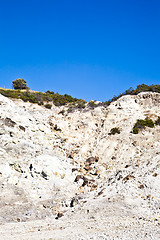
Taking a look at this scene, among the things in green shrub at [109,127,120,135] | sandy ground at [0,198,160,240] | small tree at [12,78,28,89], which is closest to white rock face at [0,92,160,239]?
sandy ground at [0,198,160,240]

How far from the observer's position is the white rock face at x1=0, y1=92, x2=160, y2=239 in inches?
611

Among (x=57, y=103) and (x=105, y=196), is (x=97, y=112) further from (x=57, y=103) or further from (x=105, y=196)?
(x=105, y=196)

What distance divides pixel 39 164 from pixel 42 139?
5.61 meters

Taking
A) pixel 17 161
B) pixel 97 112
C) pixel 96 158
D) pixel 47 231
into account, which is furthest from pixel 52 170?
pixel 97 112

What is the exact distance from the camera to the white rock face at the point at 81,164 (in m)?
15.5

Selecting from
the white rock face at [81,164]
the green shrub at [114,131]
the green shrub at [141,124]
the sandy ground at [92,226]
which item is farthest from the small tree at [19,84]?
the sandy ground at [92,226]

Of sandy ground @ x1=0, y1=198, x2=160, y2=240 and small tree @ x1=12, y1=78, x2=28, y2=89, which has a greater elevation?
small tree @ x1=12, y1=78, x2=28, y2=89

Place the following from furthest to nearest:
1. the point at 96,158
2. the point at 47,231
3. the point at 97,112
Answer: the point at 97,112, the point at 96,158, the point at 47,231

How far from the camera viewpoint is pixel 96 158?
81.1ft

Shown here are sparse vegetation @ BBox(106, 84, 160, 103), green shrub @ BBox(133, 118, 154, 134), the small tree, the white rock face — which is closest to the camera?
the white rock face

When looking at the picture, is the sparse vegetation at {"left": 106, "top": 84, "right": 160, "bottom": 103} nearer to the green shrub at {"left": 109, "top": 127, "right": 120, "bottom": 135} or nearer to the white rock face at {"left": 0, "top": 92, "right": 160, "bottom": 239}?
the white rock face at {"left": 0, "top": 92, "right": 160, "bottom": 239}

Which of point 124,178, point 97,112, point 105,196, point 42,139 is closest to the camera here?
point 105,196

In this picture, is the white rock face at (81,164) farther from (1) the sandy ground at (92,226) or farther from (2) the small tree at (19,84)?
(2) the small tree at (19,84)

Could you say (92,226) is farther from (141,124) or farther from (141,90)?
(141,90)
